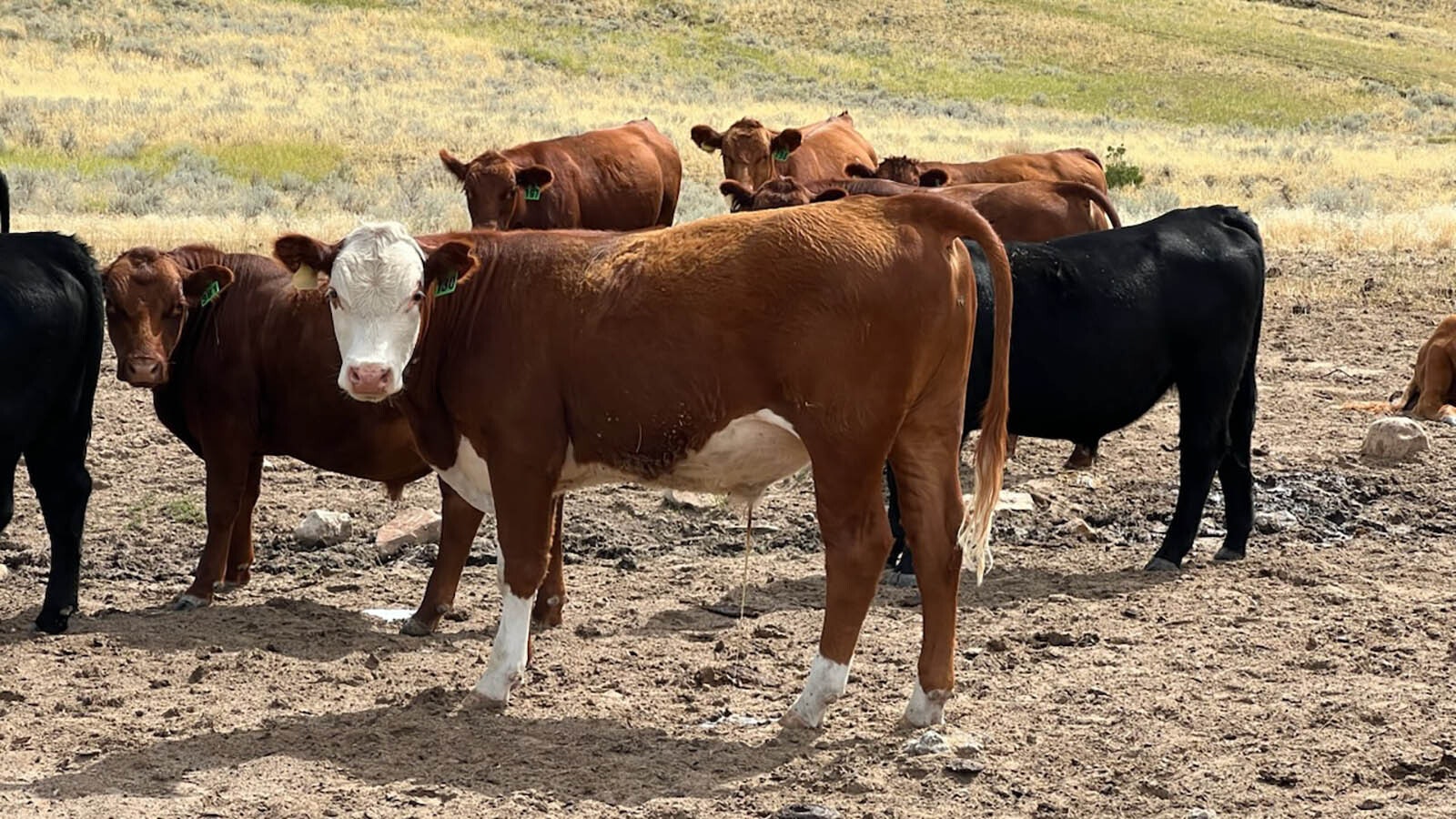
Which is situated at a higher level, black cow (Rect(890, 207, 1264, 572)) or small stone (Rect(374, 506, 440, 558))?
black cow (Rect(890, 207, 1264, 572))

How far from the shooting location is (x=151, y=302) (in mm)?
8281

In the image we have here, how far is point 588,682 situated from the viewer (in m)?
7.17

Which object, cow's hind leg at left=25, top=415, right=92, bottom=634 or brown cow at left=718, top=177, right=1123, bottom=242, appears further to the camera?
brown cow at left=718, top=177, right=1123, bottom=242

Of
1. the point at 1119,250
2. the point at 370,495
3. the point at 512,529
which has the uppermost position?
the point at 1119,250

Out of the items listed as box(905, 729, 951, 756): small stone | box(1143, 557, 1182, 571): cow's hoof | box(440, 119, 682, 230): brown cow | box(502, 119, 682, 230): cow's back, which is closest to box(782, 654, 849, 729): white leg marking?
box(905, 729, 951, 756): small stone

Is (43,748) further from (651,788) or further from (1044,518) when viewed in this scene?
(1044,518)

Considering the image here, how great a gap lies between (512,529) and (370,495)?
138 inches

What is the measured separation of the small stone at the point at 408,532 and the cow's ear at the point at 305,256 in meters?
2.67

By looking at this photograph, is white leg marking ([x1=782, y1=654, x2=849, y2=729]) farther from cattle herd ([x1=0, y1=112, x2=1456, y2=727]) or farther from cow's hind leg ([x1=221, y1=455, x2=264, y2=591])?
cow's hind leg ([x1=221, y1=455, x2=264, y2=591])

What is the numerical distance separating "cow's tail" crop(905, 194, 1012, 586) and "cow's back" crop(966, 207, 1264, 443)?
75.0 inches

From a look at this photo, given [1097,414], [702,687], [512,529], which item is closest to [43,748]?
[512,529]

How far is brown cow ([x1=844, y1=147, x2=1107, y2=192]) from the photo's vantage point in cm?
1517

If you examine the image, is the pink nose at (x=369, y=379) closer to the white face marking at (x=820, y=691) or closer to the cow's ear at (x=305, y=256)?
the cow's ear at (x=305, y=256)

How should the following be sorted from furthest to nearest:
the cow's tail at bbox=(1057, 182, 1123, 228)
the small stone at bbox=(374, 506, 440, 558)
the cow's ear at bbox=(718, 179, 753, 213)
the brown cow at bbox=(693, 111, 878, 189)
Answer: the brown cow at bbox=(693, 111, 878, 189)
the cow's ear at bbox=(718, 179, 753, 213)
the cow's tail at bbox=(1057, 182, 1123, 228)
the small stone at bbox=(374, 506, 440, 558)
